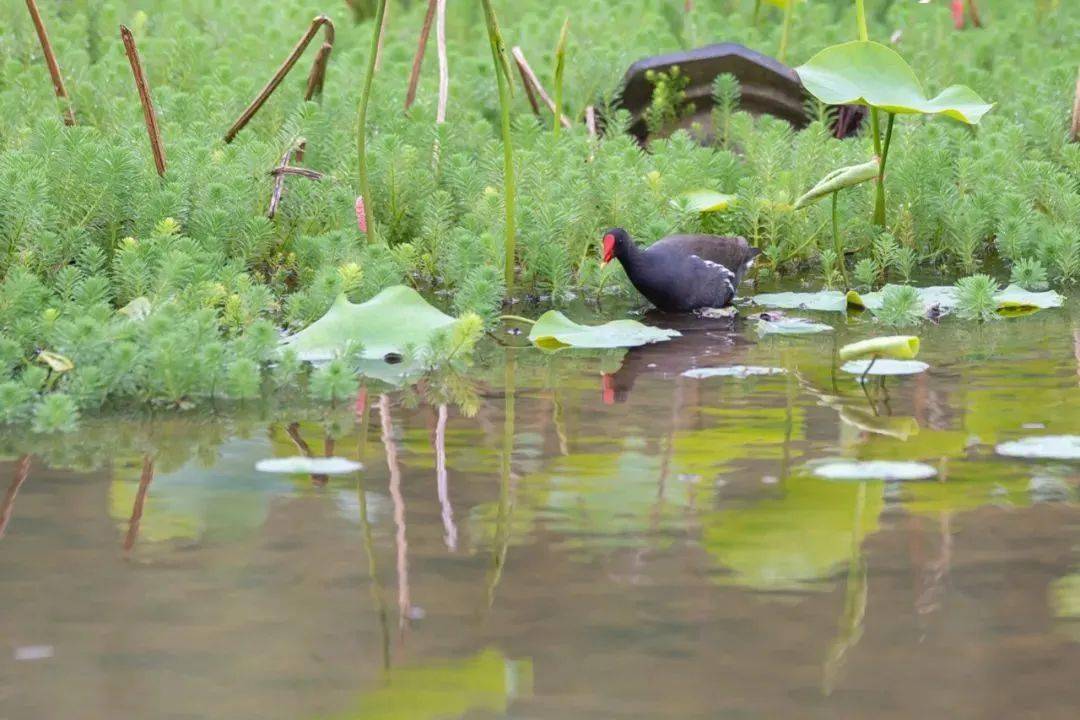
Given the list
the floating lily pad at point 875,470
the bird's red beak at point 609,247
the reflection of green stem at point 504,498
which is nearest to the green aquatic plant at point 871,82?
the bird's red beak at point 609,247

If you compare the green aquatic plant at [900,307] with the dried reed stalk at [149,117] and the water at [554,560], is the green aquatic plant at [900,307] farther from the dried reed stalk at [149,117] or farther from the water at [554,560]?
the dried reed stalk at [149,117]

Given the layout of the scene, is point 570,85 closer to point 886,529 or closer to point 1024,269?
point 1024,269

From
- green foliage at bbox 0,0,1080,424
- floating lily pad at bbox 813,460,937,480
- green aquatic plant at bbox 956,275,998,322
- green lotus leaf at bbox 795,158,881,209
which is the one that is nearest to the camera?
floating lily pad at bbox 813,460,937,480

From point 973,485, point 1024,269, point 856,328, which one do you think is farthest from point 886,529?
point 1024,269

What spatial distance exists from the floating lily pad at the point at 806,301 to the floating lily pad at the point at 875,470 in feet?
6.91

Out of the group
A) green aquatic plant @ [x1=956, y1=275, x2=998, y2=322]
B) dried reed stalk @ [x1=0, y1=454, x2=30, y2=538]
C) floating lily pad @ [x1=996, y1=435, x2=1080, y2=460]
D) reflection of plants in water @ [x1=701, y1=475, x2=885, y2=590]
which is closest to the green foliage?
dried reed stalk @ [x1=0, y1=454, x2=30, y2=538]

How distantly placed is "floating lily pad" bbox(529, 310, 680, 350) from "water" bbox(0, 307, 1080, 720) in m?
0.52

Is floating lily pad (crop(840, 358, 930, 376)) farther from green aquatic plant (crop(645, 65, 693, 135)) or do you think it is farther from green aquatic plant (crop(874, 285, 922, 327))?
green aquatic plant (crop(645, 65, 693, 135))

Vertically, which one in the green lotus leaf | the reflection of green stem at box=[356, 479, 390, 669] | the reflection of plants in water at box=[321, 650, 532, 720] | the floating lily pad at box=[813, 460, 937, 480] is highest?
the green lotus leaf

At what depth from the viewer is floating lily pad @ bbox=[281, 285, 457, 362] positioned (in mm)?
5012

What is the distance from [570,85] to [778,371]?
4277 mm

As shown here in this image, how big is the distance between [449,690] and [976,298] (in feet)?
11.2

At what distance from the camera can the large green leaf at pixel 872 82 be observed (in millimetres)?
6156

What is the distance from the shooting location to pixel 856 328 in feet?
19.0
